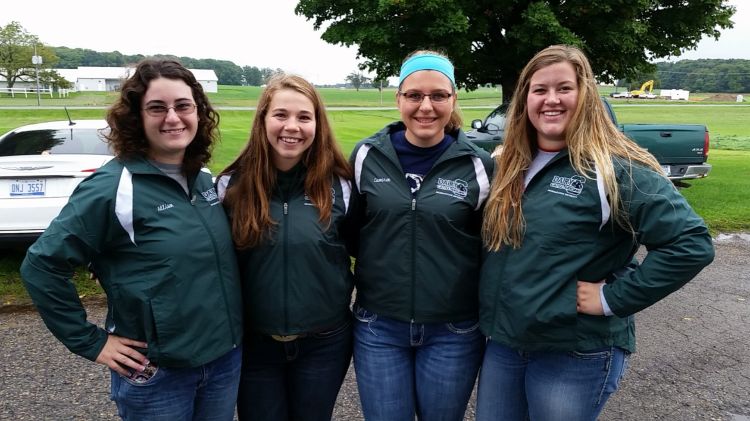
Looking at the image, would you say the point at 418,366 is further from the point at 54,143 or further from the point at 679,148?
the point at 679,148

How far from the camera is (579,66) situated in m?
2.25

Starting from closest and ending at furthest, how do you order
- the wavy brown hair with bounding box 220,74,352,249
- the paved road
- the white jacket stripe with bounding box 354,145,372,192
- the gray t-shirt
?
the gray t-shirt
the wavy brown hair with bounding box 220,74,352,249
the white jacket stripe with bounding box 354,145,372,192
the paved road

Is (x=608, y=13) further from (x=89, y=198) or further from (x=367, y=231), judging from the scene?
(x=89, y=198)

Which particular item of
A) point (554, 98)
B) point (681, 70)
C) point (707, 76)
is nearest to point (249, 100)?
point (554, 98)

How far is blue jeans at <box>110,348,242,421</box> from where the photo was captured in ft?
7.00

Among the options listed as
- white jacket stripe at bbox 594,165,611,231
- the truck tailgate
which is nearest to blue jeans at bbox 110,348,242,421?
white jacket stripe at bbox 594,165,611,231

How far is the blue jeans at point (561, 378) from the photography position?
87.4 inches

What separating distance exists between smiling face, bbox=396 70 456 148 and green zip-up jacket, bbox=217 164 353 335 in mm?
517

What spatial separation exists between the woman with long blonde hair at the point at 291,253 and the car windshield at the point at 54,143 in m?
4.16

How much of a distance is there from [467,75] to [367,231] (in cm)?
1252

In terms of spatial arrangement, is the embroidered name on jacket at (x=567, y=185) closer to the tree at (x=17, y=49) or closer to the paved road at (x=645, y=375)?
the paved road at (x=645, y=375)

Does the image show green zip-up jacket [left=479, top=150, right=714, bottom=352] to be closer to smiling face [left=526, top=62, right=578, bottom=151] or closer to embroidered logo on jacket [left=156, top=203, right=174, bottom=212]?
smiling face [left=526, top=62, right=578, bottom=151]

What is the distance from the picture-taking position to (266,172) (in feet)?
8.01

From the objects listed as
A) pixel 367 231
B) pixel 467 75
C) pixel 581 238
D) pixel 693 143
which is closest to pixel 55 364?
pixel 367 231
